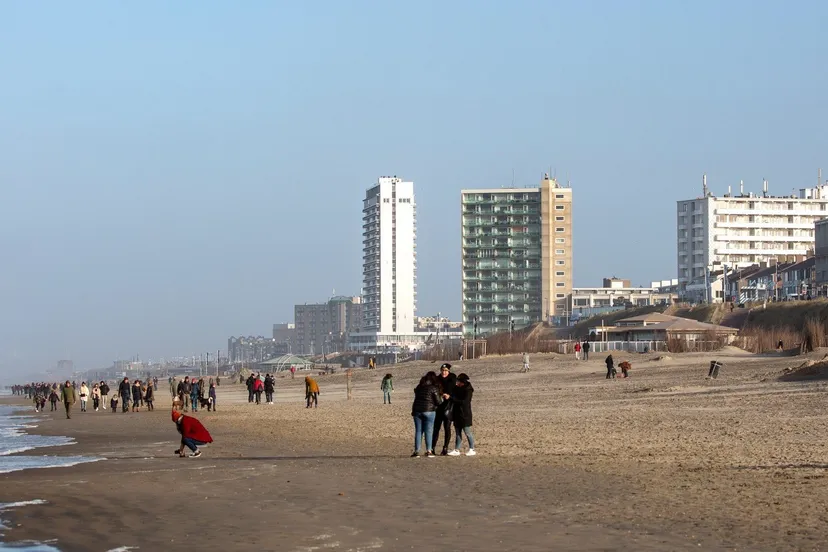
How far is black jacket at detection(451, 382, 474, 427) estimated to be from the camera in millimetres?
20438

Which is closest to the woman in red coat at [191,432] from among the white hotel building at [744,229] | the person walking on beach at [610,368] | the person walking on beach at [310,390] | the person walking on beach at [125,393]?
the person walking on beach at [310,390]

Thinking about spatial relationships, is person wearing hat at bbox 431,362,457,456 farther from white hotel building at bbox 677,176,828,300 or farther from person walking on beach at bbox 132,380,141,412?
white hotel building at bbox 677,176,828,300

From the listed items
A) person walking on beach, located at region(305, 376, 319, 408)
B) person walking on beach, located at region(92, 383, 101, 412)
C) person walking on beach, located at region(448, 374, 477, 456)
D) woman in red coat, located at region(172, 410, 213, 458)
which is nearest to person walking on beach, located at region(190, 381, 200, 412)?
person walking on beach, located at region(305, 376, 319, 408)

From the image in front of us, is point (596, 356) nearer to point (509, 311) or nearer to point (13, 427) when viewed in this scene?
point (13, 427)

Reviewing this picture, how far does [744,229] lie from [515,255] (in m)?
32.9

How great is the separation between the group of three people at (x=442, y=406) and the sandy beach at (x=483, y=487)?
562 mm

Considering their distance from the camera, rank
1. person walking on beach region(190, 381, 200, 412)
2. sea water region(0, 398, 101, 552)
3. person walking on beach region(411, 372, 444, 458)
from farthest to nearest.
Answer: person walking on beach region(190, 381, 200, 412)
person walking on beach region(411, 372, 444, 458)
sea water region(0, 398, 101, 552)

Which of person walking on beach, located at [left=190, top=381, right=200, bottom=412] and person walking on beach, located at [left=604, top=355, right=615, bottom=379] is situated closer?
person walking on beach, located at [left=190, top=381, right=200, bottom=412]

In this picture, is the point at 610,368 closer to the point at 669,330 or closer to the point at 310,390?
the point at 310,390

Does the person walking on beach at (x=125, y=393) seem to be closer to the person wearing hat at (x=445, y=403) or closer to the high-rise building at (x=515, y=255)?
the person wearing hat at (x=445, y=403)

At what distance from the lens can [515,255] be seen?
587ft

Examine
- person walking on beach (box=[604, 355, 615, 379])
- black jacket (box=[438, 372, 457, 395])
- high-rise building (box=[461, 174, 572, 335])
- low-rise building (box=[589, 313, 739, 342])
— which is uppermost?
high-rise building (box=[461, 174, 572, 335])

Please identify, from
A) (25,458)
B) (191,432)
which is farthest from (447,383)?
(25,458)

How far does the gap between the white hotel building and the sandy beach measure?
137508 mm
